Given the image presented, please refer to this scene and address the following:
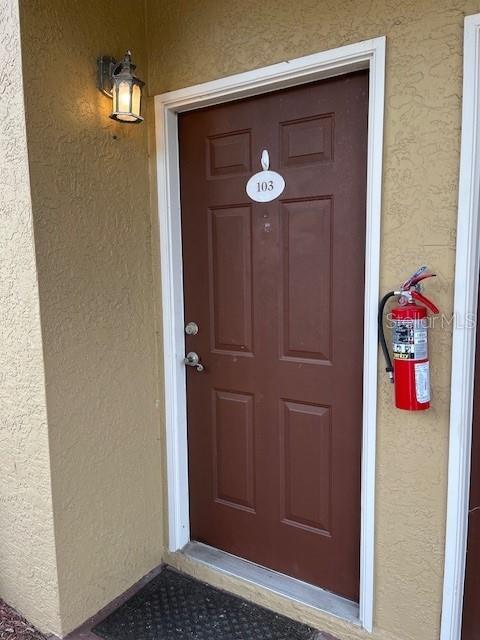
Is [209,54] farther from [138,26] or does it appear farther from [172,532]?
[172,532]

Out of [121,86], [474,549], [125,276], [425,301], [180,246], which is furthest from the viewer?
[180,246]

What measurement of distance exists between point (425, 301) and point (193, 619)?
1.63 metres

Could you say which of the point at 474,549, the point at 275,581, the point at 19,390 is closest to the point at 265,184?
the point at 19,390

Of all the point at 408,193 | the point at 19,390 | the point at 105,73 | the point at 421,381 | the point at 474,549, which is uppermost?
the point at 105,73

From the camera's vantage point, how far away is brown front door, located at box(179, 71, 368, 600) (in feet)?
5.84

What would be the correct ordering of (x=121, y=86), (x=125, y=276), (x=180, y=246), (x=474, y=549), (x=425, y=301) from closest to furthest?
1. (x=425, y=301)
2. (x=474, y=549)
3. (x=121, y=86)
4. (x=125, y=276)
5. (x=180, y=246)

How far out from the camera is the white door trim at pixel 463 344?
4.62 feet

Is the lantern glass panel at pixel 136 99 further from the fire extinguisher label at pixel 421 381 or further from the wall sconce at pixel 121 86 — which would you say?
the fire extinguisher label at pixel 421 381

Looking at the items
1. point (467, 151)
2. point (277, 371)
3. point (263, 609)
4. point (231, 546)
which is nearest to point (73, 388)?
point (277, 371)

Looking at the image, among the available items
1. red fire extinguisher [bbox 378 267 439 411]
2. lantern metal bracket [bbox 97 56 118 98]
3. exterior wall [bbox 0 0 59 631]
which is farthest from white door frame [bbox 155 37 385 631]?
exterior wall [bbox 0 0 59 631]

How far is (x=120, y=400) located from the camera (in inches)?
81.5

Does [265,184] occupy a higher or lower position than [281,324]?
higher

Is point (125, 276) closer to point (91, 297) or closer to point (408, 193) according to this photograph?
point (91, 297)

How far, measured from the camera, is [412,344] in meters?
1.49
